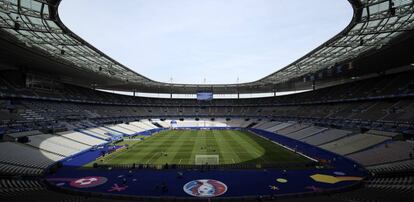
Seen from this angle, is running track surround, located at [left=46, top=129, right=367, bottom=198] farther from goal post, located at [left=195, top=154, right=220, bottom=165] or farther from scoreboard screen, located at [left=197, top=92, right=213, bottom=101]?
scoreboard screen, located at [left=197, top=92, right=213, bottom=101]

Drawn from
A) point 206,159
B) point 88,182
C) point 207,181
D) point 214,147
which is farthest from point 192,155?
point 88,182

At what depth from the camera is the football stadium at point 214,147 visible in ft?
66.8

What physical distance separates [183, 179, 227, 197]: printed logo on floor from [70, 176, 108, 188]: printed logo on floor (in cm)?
889

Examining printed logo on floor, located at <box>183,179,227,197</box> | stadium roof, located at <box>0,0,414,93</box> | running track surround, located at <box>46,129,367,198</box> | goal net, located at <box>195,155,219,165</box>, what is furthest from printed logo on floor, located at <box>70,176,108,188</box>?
stadium roof, located at <box>0,0,414,93</box>

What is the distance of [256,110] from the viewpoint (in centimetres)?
8625

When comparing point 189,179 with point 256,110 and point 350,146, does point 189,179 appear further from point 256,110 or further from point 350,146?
point 256,110

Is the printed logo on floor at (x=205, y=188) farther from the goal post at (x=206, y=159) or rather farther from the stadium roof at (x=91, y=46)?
the stadium roof at (x=91, y=46)

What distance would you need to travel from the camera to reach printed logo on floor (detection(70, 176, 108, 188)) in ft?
74.3

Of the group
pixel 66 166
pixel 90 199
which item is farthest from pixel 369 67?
pixel 66 166

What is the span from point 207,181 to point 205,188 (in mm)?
1916

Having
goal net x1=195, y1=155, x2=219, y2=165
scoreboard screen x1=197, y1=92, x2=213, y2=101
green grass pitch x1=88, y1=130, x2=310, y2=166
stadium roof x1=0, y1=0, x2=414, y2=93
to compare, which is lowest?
green grass pitch x1=88, y1=130, x2=310, y2=166

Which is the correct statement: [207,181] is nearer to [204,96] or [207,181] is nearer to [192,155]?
[192,155]

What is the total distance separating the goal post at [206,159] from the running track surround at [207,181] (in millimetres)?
3464

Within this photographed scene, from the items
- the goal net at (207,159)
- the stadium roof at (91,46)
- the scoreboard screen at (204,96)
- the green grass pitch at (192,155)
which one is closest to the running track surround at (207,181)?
the goal net at (207,159)
